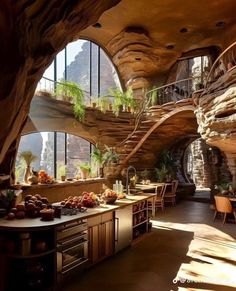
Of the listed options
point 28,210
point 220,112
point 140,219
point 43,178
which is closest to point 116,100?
point 220,112

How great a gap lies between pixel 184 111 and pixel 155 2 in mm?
4037

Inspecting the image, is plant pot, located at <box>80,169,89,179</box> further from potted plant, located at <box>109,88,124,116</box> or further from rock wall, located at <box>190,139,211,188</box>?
rock wall, located at <box>190,139,211,188</box>

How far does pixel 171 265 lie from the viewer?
467 centimetres

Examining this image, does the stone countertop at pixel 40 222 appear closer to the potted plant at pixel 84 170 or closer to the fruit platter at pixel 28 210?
the fruit platter at pixel 28 210

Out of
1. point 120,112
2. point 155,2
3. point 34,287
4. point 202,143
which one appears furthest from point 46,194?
point 202,143

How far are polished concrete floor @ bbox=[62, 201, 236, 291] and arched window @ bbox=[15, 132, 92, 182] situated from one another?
11.6 ft

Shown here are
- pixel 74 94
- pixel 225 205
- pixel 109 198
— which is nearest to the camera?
pixel 109 198

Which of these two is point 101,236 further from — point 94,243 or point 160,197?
point 160,197

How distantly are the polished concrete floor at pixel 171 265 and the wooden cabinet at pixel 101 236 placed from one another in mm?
156

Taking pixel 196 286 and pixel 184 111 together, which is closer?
pixel 196 286

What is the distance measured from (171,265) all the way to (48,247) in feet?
7.02

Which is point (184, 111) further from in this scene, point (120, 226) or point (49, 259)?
point (49, 259)

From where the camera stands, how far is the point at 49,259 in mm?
3582

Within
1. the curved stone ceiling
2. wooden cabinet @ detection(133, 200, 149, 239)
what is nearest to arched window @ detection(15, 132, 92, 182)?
wooden cabinet @ detection(133, 200, 149, 239)
